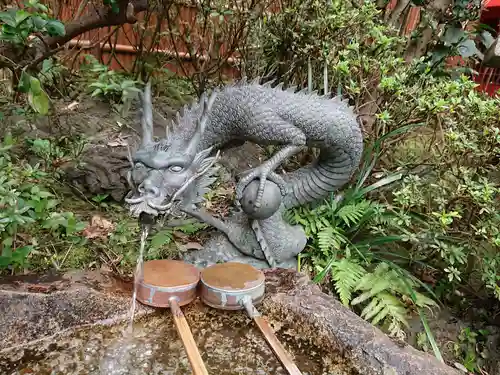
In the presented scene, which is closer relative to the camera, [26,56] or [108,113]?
[26,56]

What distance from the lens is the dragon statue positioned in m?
2.29

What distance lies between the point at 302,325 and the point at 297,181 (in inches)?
42.5

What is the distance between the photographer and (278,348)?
182 cm

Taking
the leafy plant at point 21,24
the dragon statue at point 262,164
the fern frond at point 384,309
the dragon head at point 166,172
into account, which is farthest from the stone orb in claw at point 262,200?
the leafy plant at point 21,24

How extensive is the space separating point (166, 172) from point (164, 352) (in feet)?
2.79

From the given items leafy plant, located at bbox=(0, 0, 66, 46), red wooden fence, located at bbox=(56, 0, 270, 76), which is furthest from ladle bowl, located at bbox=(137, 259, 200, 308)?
red wooden fence, located at bbox=(56, 0, 270, 76)

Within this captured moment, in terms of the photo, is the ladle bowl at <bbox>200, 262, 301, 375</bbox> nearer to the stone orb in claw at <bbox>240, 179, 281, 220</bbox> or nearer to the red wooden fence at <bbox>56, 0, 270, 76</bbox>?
the stone orb in claw at <bbox>240, 179, 281, 220</bbox>

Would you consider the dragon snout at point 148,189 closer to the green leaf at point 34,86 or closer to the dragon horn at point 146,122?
the dragon horn at point 146,122

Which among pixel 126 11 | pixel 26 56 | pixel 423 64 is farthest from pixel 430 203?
pixel 26 56

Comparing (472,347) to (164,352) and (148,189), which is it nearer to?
(164,352)

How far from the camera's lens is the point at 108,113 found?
14.8 ft

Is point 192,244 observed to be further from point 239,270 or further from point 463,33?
point 463,33

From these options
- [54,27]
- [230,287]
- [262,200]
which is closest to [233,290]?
[230,287]

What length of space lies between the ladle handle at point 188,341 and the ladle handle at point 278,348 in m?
0.31
